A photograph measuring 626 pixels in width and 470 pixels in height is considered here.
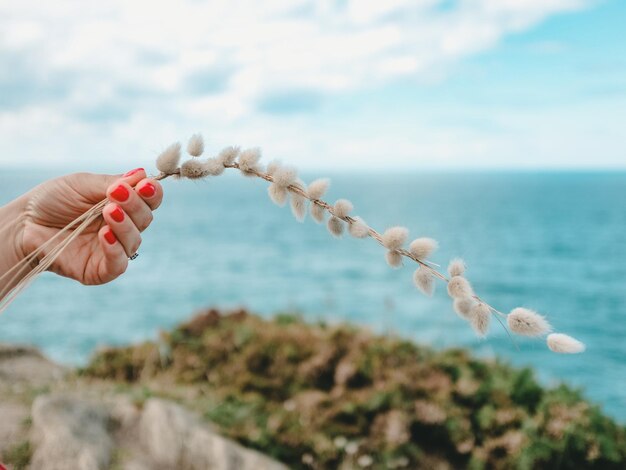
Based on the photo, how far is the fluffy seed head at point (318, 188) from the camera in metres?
1.62

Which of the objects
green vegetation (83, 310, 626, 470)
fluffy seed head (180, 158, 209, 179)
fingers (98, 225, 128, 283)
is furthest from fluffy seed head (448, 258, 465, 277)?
green vegetation (83, 310, 626, 470)

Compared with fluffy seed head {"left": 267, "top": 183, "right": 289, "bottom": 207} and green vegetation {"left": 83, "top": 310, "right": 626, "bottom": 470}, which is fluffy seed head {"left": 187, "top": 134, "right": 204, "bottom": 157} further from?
green vegetation {"left": 83, "top": 310, "right": 626, "bottom": 470}

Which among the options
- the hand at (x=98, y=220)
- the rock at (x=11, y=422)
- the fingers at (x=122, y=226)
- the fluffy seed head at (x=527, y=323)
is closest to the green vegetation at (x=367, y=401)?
the rock at (x=11, y=422)

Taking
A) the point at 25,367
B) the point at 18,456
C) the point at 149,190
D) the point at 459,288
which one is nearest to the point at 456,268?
the point at 459,288

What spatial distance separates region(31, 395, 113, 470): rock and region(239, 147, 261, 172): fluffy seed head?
211 centimetres

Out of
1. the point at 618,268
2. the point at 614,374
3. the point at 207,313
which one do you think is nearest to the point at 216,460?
the point at 207,313

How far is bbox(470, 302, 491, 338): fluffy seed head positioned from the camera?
142 cm

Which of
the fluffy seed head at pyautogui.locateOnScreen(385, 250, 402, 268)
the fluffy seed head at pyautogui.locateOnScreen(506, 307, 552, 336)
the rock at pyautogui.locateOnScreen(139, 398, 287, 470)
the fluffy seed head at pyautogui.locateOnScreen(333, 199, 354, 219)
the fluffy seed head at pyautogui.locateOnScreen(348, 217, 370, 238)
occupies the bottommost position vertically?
the rock at pyautogui.locateOnScreen(139, 398, 287, 470)

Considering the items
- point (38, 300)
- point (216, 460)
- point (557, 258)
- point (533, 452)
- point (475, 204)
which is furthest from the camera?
point (475, 204)

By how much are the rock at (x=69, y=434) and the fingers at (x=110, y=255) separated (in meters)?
1.36

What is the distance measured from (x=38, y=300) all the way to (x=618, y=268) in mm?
43341

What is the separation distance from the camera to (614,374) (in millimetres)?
23141

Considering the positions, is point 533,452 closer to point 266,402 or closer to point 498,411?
point 498,411

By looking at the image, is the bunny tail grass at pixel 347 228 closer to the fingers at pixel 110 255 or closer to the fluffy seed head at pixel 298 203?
the fluffy seed head at pixel 298 203
